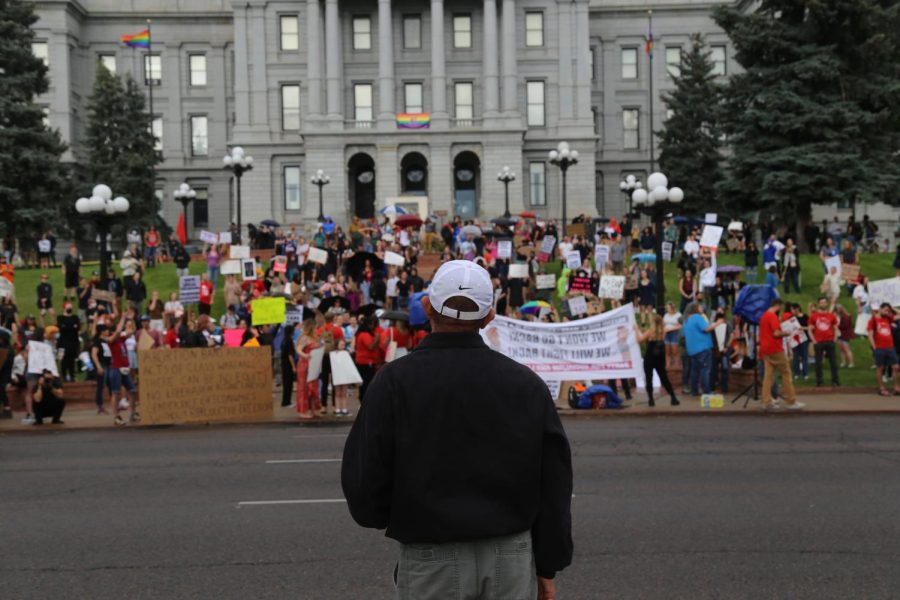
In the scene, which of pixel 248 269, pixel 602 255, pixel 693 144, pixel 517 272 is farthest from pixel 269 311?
pixel 693 144

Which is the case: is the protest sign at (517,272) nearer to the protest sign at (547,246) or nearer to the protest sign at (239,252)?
the protest sign at (239,252)

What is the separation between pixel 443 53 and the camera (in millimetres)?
67500

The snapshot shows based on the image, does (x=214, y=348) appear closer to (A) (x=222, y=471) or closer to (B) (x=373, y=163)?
(A) (x=222, y=471)

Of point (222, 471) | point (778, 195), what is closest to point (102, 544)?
point (222, 471)

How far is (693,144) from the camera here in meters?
59.6

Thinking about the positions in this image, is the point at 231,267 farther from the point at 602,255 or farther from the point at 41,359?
the point at 41,359

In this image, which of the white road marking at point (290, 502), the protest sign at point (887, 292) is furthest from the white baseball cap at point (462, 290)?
the protest sign at point (887, 292)

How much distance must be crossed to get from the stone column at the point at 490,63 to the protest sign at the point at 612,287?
41157mm

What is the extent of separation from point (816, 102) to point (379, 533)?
1449 inches

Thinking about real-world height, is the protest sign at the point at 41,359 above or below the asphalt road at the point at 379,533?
above

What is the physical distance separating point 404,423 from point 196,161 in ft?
245

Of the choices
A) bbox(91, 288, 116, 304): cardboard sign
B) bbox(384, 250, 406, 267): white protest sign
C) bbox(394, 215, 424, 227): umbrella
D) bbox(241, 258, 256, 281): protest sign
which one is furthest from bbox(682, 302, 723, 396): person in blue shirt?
bbox(394, 215, 424, 227): umbrella

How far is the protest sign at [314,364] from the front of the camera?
1919cm

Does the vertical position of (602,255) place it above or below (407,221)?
below
